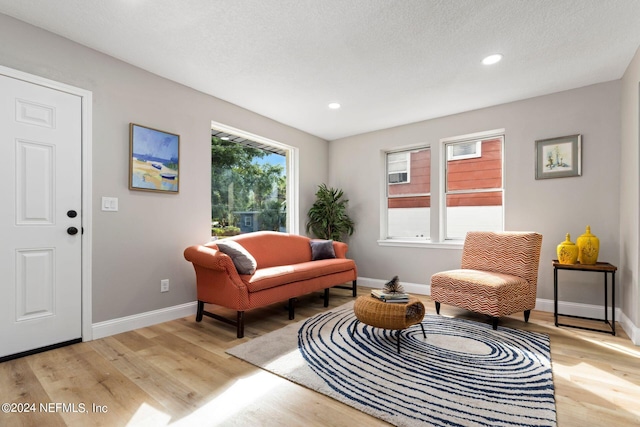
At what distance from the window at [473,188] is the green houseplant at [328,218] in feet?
5.11

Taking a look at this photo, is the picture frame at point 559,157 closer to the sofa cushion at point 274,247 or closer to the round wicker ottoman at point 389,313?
the round wicker ottoman at point 389,313

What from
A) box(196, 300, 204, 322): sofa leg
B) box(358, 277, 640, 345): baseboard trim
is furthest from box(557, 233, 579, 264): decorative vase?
box(196, 300, 204, 322): sofa leg

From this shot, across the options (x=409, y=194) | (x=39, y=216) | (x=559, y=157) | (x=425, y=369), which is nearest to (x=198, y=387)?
(x=425, y=369)

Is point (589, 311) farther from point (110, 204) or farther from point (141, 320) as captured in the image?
point (110, 204)

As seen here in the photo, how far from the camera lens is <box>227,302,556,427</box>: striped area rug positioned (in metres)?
1.70

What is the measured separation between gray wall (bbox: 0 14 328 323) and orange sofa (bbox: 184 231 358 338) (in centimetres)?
37

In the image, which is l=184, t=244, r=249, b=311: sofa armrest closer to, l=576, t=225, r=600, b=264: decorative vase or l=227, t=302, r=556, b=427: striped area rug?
l=227, t=302, r=556, b=427: striped area rug

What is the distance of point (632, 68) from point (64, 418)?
4944mm

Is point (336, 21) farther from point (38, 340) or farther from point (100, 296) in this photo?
point (38, 340)

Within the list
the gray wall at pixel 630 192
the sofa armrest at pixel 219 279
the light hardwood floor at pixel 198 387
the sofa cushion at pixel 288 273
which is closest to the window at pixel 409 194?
the sofa cushion at pixel 288 273

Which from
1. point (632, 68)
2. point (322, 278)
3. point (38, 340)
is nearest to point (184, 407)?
point (38, 340)

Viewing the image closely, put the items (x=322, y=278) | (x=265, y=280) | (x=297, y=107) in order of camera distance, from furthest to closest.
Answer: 1. (x=297, y=107)
2. (x=322, y=278)
3. (x=265, y=280)

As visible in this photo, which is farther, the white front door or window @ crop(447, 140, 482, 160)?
window @ crop(447, 140, 482, 160)

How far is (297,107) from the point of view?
407cm
